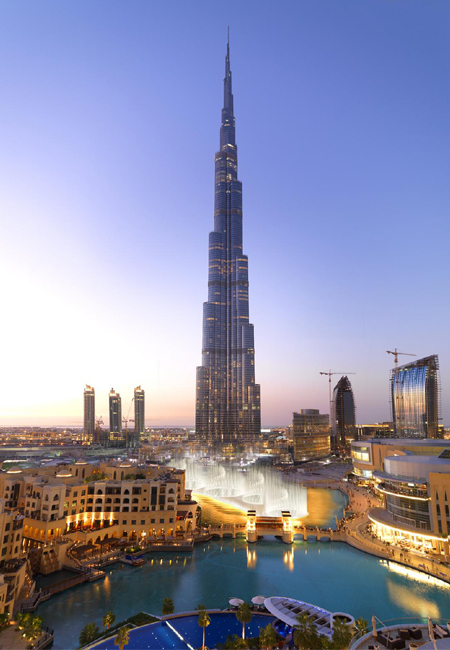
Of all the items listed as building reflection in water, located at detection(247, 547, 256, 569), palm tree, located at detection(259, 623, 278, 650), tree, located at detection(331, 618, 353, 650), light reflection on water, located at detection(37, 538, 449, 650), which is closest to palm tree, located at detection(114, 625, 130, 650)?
light reflection on water, located at detection(37, 538, 449, 650)

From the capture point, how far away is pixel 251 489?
117250 mm

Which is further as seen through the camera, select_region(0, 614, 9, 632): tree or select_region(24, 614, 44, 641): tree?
select_region(0, 614, 9, 632): tree

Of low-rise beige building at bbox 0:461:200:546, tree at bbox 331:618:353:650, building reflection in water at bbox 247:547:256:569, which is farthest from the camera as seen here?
low-rise beige building at bbox 0:461:200:546

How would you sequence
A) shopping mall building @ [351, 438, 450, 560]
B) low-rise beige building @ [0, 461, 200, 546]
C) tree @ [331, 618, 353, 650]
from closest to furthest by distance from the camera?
tree @ [331, 618, 353, 650] < shopping mall building @ [351, 438, 450, 560] < low-rise beige building @ [0, 461, 200, 546]

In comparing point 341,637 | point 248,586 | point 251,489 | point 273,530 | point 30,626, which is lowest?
point 251,489

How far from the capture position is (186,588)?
153 feet

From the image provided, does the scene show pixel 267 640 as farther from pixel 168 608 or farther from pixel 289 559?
pixel 289 559

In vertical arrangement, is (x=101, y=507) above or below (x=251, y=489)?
above

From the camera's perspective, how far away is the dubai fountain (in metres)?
90.2

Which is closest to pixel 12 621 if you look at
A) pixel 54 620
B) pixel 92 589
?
pixel 54 620

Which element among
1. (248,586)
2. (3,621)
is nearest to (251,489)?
(248,586)

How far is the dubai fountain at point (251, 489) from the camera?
296 ft

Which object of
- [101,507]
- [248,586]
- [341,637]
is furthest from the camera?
[101,507]

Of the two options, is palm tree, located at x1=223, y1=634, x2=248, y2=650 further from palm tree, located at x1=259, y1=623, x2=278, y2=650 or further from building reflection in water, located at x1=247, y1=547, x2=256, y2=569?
building reflection in water, located at x1=247, y1=547, x2=256, y2=569
